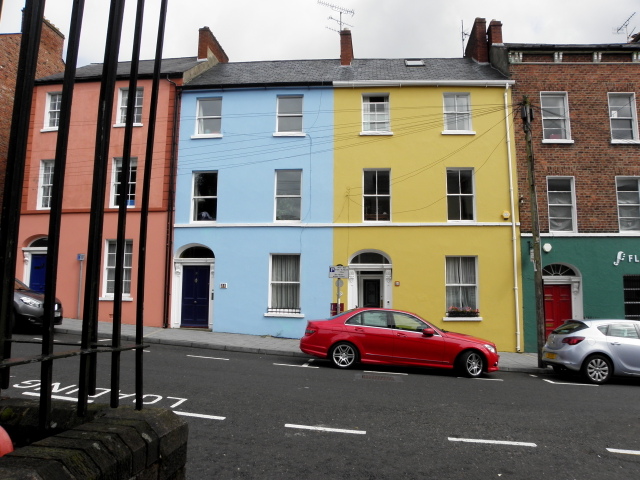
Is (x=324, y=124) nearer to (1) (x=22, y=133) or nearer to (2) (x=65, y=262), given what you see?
(2) (x=65, y=262)

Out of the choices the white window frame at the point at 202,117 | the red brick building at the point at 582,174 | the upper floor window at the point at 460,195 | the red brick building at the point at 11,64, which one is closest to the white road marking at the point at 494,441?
the red brick building at the point at 582,174

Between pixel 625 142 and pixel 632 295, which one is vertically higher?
pixel 625 142

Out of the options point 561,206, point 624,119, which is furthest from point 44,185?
point 624,119

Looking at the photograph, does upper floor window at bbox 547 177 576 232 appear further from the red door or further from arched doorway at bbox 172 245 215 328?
arched doorway at bbox 172 245 215 328

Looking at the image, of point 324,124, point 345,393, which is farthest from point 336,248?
point 345,393

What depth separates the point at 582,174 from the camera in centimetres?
1697

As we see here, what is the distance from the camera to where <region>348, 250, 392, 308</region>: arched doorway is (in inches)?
667

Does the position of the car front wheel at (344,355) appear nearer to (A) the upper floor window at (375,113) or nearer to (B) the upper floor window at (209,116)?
(A) the upper floor window at (375,113)

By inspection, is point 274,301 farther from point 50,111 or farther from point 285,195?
point 50,111

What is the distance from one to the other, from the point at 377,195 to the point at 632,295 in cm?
941

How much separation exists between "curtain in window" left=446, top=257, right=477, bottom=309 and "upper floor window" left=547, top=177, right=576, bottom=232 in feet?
10.4

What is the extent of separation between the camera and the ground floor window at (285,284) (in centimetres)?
1705

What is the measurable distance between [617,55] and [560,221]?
6.57 m

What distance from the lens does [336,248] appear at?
17.0 m
